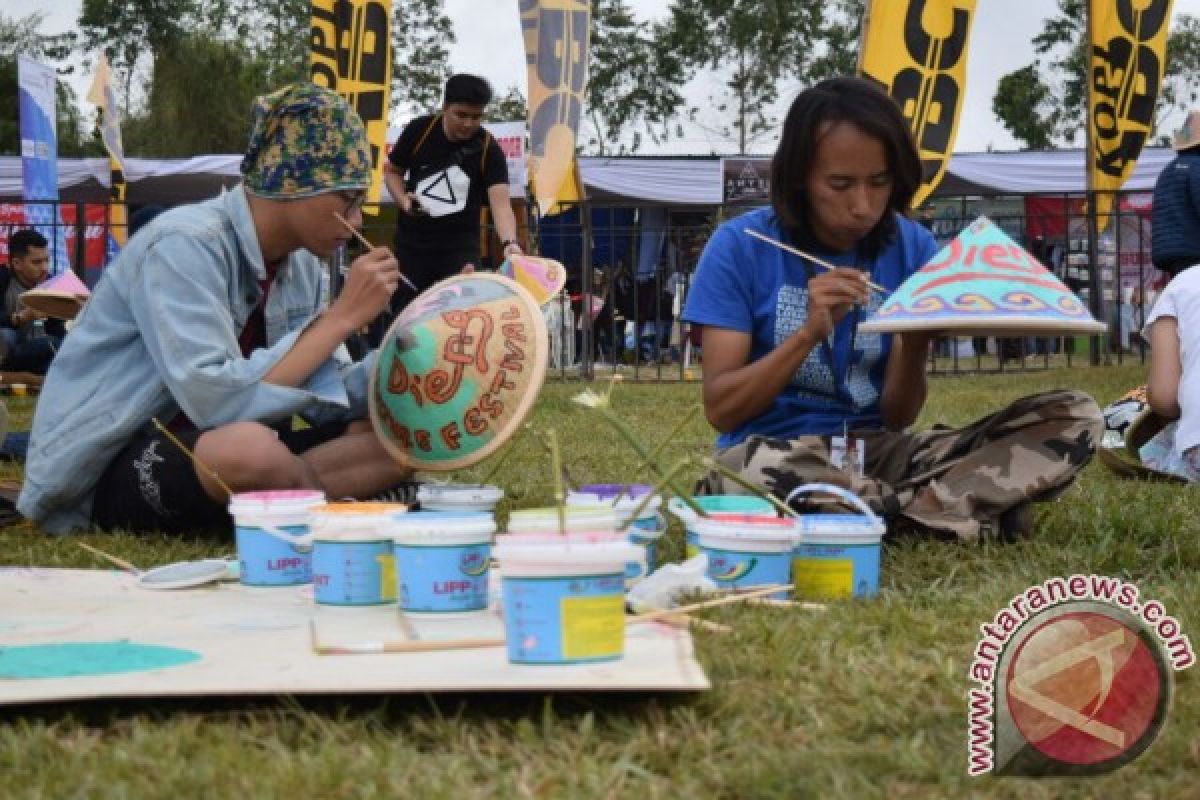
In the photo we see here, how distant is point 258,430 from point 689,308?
1024 mm

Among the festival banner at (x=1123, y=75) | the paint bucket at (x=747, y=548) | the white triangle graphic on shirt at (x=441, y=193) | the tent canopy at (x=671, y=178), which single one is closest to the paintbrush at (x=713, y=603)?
the paint bucket at (x=747, y=548)

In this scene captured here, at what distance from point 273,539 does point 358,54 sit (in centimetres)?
784

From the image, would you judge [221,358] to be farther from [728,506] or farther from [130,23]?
[130,23]

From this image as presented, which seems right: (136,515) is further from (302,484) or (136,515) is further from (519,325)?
(519,325)

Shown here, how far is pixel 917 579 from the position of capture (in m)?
2.95

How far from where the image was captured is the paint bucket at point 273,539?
284cm

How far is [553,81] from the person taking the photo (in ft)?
34.6

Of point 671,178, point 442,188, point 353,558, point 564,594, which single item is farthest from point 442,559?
point 671,178

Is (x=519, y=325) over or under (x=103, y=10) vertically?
under

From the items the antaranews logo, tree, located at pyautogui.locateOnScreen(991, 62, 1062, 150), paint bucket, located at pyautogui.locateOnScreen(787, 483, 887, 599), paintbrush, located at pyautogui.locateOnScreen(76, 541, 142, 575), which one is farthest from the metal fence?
tree, located at pyautogui.locateOnScreen(991, 62, 1062, 150)

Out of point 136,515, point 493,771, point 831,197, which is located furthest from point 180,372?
point 493,771

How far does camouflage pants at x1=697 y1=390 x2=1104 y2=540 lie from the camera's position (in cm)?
328

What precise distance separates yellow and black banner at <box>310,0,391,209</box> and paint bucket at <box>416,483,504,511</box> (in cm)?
728

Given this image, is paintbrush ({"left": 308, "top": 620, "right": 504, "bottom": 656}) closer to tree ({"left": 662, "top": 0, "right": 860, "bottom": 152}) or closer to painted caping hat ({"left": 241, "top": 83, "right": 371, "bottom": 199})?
painted caping hat ({"left": 241, "top": 83, "right": 371, "bottom": 199})
